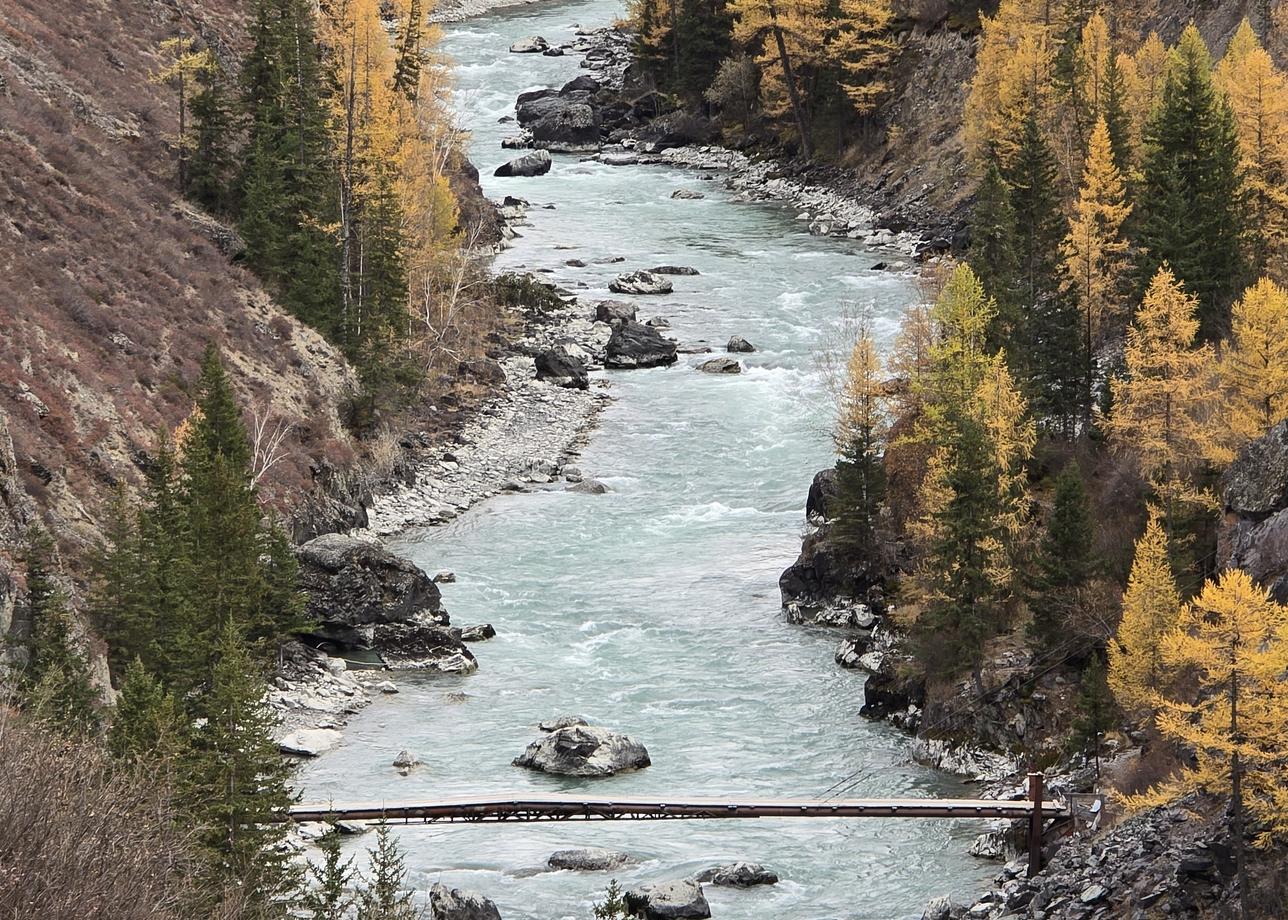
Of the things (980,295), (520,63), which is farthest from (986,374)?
(520,63)

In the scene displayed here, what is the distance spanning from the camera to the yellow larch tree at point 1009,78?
79688 millimetres

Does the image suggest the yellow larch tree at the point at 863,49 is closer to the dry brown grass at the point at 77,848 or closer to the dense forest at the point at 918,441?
the dense forest at the point at 918,441

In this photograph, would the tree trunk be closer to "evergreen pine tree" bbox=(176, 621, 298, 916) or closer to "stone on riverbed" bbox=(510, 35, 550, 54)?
"stone on riverbed" bbox=(510, 35, 550, 54)

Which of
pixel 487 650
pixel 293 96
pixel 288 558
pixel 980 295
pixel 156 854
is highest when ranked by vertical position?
pixel 293 96

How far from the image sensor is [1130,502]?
1832 inches

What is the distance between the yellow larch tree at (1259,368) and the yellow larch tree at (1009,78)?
3426cm

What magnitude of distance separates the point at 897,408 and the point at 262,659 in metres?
21.3

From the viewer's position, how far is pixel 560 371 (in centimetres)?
7094

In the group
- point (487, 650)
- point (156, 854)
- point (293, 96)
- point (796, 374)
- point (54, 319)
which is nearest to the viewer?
point (156, 854)

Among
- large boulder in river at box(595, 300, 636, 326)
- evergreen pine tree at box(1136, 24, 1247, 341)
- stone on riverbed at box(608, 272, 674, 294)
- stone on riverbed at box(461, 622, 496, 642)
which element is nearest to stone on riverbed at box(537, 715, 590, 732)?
stone on riverbed at box(461, 622, 496, 642)

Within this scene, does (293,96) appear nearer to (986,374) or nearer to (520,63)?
(986,374)

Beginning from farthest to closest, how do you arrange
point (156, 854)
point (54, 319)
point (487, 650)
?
point (54, 319), point (487, 650), point (156, 854)

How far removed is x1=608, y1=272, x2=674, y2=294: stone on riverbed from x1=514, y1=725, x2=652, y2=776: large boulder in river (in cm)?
4276

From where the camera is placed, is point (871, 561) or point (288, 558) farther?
point (871, 561)
